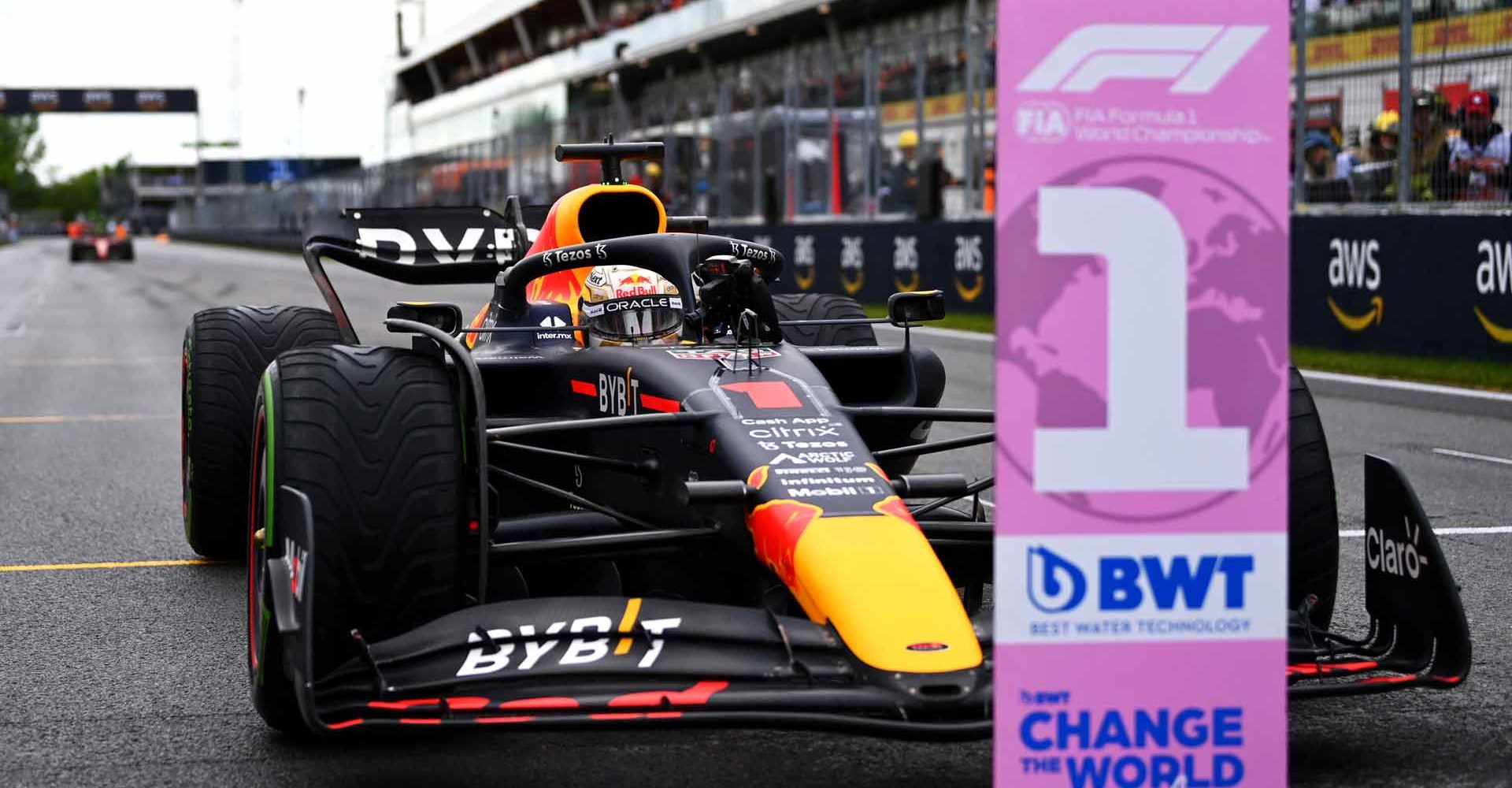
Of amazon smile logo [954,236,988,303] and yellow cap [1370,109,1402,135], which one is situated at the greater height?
yellow cap [1370,109,1402,135]

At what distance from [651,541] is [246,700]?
108 cm

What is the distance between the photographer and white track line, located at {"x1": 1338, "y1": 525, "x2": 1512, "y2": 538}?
22.5ft

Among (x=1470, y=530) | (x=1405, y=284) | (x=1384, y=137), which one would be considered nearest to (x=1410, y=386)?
(x=1405, y=284)

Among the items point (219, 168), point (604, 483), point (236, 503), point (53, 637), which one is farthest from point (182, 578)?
point (219, 168)

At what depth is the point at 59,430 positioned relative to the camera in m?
10.9

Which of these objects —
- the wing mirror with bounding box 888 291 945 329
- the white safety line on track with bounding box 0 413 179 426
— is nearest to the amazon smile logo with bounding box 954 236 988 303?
the white safety line on track with bounding box 0 413 179 426

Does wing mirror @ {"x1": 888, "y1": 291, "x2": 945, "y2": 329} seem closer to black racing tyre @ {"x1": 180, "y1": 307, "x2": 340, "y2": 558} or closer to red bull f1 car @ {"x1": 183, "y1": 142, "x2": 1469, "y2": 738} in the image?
red bull f1 car @ {"x1": 183, "y1": 142, "x2": 1469, "y2": 738}

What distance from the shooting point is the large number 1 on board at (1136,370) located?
2.78 metres

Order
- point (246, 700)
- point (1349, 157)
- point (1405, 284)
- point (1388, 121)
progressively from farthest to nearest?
point (1349, 157) < point (1388, 121) < point (1405, 284) < point (246, 700)

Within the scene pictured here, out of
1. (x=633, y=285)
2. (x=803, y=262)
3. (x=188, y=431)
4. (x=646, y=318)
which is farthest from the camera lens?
(x=803, y=262)

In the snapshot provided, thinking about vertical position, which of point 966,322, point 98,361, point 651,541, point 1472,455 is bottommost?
point 1472,455

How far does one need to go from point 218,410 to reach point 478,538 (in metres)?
2.29

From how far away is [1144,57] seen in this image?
2775mm

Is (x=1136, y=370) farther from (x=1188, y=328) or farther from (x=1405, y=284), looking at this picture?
(x=1405, y=284)
